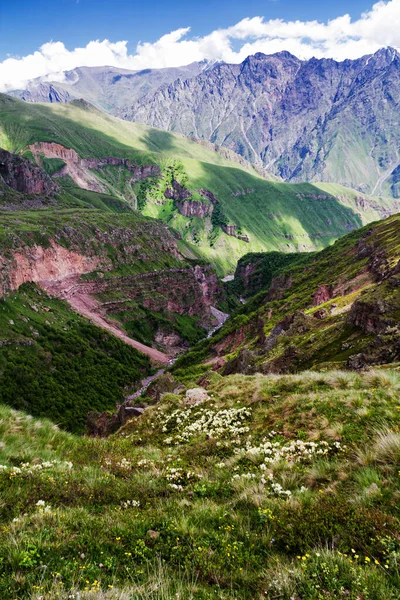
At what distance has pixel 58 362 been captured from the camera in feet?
346

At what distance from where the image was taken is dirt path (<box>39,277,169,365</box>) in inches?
5463

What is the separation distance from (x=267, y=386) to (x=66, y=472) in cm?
1245

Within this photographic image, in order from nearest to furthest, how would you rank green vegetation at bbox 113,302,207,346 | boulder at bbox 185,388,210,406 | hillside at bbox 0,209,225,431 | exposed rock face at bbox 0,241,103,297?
boulder at bbox 185,388,210,406
hillside at bbox 0,209,225,431
exposed rock face at bbox 0,241,103,297
green vegetation at bbox 113,302,207,346

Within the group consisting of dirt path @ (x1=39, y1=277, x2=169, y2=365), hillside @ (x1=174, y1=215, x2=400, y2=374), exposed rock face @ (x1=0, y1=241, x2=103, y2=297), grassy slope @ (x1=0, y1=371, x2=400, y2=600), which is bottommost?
hillside @ (x1=174, y1=215, x2=400, y2=374)

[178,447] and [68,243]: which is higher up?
[68,243]

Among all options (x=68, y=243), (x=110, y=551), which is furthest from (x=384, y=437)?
(x=68, y=243)

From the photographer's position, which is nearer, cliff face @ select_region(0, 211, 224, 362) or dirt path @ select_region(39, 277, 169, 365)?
cliff face @ select_region(0, 211, 224, 362)

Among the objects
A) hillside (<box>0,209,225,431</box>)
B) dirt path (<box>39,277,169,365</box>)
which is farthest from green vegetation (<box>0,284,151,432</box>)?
dirt path (<box>39,277,169,365</box>)

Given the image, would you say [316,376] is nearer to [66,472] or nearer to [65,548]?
[66,472]

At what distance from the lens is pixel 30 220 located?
153 m

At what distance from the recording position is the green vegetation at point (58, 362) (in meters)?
88.4

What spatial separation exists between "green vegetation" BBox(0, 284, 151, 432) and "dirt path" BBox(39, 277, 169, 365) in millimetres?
6803

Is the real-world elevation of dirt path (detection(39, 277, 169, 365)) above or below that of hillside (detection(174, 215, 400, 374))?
above

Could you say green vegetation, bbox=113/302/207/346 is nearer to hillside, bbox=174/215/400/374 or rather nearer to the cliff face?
the cliff face
